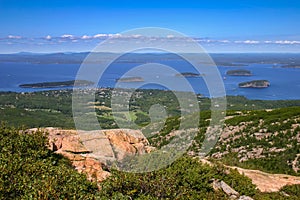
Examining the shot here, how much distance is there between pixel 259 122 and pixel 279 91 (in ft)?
449

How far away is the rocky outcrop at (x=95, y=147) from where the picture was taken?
11672 mm

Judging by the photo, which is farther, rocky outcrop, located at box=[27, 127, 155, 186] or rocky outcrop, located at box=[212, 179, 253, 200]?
rocky outcrop, located at box=[27, 127, 155, 186]

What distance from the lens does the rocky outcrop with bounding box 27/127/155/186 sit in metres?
11.7

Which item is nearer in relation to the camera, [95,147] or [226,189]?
[226,189]

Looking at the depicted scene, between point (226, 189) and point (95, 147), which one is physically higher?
point (95, 147)

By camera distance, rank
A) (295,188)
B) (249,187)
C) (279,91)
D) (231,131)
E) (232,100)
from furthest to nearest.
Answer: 1. (279,91)
2. (232,100)
3. (231,131)
4. (295,188)
5. (249,187)

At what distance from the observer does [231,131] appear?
1012 inches

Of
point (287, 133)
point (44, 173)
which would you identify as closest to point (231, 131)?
point (287, 133)

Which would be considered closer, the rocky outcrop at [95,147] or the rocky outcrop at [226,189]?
the rocky outcrop at [226,189]

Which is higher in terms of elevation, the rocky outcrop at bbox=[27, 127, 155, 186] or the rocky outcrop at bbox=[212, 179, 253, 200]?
the rocky outcrop at bbox=[27, 127, 155, 186]

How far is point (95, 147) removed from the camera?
13.8 metres

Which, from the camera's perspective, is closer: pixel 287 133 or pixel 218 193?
pixel 218 193

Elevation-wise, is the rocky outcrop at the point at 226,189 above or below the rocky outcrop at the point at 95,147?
below

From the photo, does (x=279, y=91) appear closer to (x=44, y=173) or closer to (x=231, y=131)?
(x=231, y=131)
